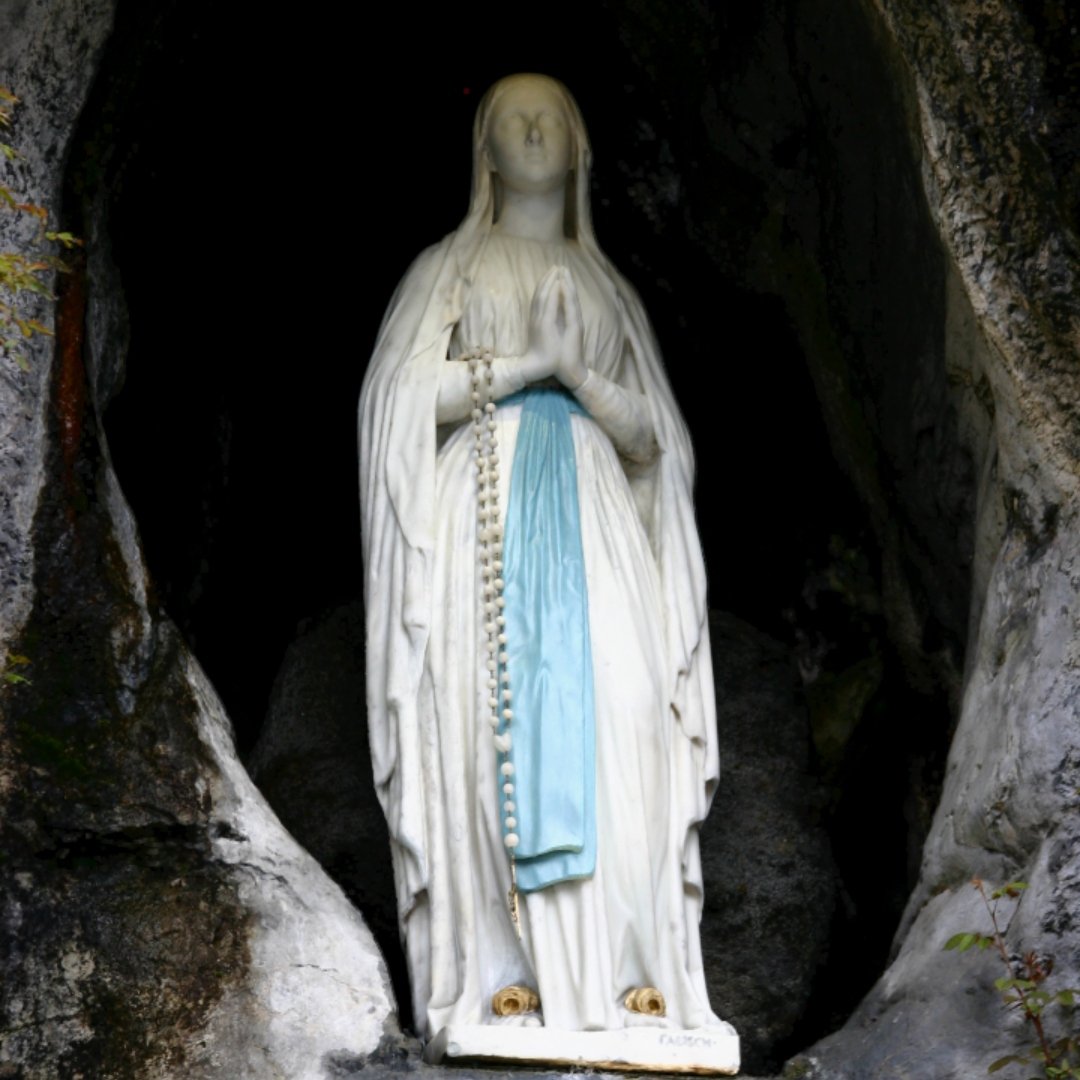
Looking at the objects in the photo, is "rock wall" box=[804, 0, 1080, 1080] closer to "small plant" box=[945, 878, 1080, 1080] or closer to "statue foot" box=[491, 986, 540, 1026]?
"small plant" box=[945, 878, 1080, 1080]

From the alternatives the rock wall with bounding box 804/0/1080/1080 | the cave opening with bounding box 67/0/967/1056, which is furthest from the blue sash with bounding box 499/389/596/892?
the cave opening with bounding box 67/0/967/1056

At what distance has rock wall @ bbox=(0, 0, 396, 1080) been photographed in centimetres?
595

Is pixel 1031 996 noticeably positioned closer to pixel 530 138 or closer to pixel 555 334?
pixel 555 334

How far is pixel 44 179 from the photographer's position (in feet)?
21.3

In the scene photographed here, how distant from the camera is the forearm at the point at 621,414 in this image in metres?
6.48

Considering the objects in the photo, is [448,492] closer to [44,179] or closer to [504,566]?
[504,566]

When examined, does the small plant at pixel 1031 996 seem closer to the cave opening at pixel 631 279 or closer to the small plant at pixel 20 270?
the cave opening at pixel 631 279

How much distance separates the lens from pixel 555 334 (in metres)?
6.37

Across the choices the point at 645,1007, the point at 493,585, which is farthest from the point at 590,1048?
the point at 493,585

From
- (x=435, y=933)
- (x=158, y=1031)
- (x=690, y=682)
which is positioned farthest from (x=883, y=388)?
(x=158, y=1031)

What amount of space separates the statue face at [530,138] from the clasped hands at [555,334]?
1.35 feet

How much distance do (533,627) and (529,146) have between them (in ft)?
4.09

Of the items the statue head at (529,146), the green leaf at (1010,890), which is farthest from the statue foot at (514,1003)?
the statue head at (529,146)

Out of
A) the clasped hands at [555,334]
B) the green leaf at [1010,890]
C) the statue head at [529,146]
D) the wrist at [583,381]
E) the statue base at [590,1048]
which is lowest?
the statue base at [590,1048]
